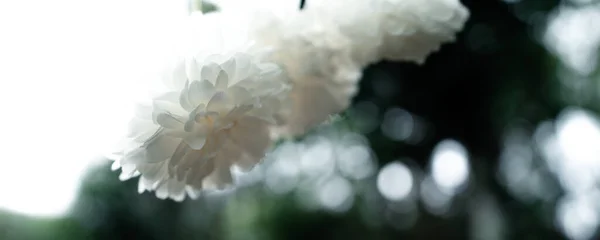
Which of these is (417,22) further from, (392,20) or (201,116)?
(201,116)

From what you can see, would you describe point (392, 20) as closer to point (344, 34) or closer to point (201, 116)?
point (344, 34)

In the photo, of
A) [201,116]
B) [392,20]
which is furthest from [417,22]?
[201,116]
